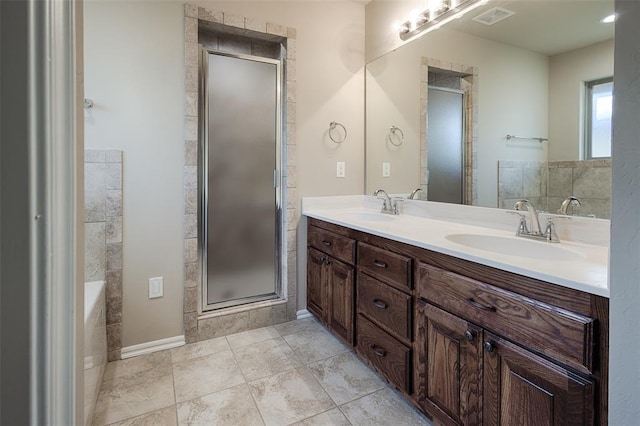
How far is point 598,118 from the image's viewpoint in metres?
1.39

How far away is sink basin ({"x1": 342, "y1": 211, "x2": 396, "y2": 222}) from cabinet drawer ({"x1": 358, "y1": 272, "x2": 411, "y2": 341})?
594 millimetres

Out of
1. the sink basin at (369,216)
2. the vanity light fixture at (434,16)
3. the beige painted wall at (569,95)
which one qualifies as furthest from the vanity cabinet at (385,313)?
the vanity light fixture at (434,16)

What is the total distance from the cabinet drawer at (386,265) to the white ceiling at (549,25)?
1.17 m

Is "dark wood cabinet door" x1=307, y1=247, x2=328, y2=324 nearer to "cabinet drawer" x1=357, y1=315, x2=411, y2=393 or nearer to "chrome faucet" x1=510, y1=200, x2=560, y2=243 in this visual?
"cabinet drawer" x1=357, y1=315, x2=411, y2=393

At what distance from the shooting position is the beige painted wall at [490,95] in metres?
1.64

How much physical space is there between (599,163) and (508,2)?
91 cm

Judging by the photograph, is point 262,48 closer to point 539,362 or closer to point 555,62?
point 555,62

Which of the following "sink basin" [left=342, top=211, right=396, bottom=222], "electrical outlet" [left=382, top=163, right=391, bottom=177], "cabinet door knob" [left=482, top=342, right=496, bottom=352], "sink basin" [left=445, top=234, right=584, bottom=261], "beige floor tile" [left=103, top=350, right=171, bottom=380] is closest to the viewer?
"cabinet door knob" [left=482, top=342, right=496, bottom=352]

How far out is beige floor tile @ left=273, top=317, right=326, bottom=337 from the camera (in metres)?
2.40

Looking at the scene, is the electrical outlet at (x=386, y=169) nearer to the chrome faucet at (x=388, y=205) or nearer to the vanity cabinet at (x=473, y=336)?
the chrome faucet at (x=388, y=205)

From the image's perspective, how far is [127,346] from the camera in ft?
6.73

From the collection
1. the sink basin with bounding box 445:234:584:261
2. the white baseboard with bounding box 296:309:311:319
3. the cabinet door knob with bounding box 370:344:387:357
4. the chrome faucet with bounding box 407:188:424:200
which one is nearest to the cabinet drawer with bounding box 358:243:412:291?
the sink basin with bounding box 445:234:584:261

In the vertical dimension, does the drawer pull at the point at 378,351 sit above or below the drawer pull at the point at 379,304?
below

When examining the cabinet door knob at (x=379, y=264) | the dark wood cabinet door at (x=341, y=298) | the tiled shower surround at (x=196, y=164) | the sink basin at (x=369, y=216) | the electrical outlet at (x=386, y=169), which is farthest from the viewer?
the electrical outlet at (x=386, y=169)
